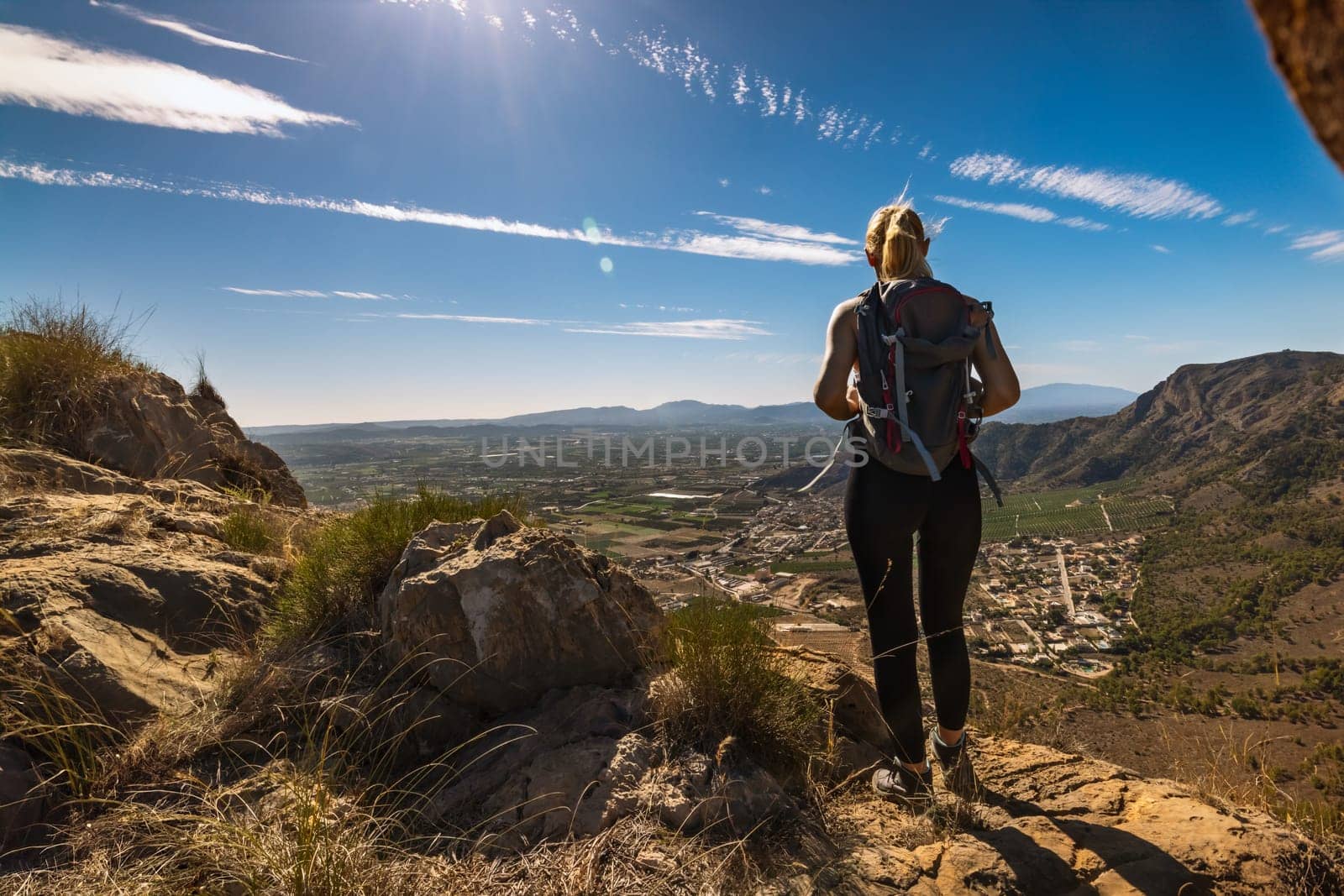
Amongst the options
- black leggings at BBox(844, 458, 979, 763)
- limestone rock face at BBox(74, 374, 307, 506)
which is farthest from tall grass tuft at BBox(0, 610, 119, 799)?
limestone rock face at BBox(74, 374, 307, 506)

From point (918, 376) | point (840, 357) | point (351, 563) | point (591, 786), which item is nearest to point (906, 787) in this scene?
point (591, 786)

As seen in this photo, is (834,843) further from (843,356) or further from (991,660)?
(991,660)

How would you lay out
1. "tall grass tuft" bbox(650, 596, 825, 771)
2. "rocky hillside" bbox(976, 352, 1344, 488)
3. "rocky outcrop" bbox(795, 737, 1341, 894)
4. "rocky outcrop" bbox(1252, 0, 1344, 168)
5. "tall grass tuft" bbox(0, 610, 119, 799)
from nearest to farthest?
"rocky outcrop" bbox(1252, 0, 1344, 168) < "rocky outcrop" bbox(795, 737, 1341, 894) < "tall grass tuft" bbox(0, 610, 119, 799) < "tall grass tuft" bbox(650, 596, 825, 771) < "rocky hillside" bbox(976, 352, 1344, 488)

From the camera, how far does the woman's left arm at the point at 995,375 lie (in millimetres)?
2568

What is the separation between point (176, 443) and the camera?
19.2ft

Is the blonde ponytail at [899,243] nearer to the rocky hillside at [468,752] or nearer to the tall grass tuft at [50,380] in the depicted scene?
the rocky hillside at [468,752]

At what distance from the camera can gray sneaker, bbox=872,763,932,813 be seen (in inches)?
102

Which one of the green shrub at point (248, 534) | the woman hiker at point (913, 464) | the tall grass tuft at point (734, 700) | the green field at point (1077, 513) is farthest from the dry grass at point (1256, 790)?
the green field at point (1077, 513)

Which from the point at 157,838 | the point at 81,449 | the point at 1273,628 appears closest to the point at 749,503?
the point at 1273,628

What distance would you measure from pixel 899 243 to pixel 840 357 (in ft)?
2.02

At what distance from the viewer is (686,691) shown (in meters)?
2.57

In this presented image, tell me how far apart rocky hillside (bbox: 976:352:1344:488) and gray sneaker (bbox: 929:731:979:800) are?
5201cm

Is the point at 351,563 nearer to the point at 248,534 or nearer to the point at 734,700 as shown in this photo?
the point at 248,534

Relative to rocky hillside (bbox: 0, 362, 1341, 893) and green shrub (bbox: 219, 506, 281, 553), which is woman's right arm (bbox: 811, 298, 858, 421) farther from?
green shrub (bbox: 219, 506, 281, 553)
